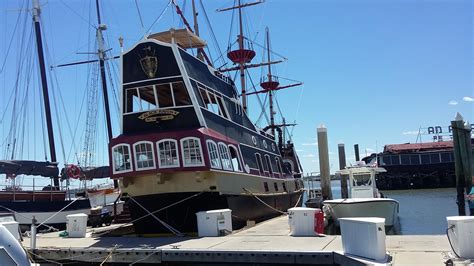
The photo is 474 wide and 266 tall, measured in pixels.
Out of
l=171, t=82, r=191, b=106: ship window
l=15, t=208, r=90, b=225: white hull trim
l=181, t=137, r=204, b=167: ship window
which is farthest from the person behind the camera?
l=15, t=208, r=90, b=225: white hull trim

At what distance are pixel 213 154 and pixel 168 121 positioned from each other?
75.3 inches

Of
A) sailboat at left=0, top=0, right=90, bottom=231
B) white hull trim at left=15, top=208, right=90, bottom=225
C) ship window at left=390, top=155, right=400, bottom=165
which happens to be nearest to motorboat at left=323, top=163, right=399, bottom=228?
sailboat at left=0, top=0, right=90, bottom=231

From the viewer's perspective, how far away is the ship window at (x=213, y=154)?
48.7 ft

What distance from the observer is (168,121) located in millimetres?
15547

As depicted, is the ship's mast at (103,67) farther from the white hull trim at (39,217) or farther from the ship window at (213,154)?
the ship window at (213,154)

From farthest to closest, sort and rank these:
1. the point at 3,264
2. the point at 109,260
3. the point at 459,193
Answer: the point at 459,193 → the point at 109,260 → the point at 3,264

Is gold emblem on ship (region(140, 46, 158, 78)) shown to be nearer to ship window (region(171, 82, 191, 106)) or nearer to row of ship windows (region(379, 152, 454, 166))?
ship window (region(171, 82, 191, 106))

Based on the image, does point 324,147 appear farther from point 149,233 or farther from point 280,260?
point 280,260

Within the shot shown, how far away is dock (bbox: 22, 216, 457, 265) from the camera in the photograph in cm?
912

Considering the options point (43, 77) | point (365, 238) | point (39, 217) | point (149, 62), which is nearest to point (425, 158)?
point (43, 77)

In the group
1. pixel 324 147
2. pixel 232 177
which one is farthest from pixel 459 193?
pixel 232 177

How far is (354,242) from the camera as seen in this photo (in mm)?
8797

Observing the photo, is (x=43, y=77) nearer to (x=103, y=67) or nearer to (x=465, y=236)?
(x=103, y=67)

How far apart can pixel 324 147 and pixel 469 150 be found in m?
6.89
